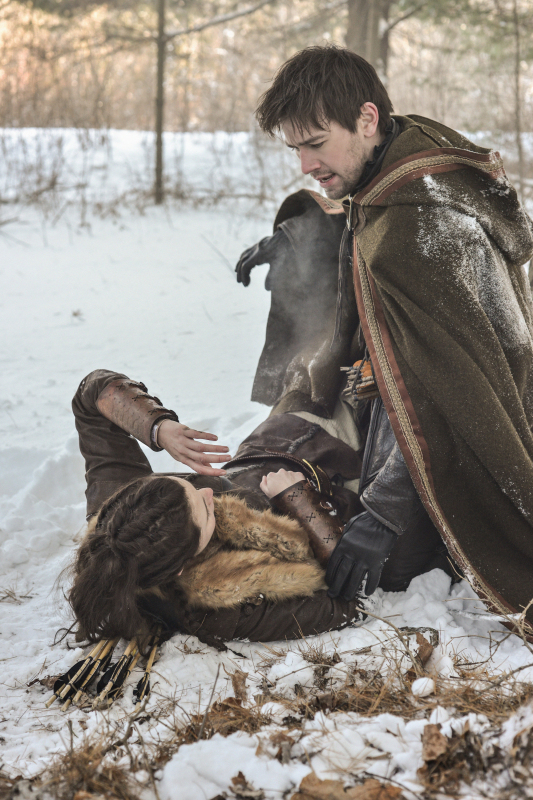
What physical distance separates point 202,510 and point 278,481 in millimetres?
488

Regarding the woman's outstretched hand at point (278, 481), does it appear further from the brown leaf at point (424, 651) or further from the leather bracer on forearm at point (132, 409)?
the brown leaf at point (424, 651)

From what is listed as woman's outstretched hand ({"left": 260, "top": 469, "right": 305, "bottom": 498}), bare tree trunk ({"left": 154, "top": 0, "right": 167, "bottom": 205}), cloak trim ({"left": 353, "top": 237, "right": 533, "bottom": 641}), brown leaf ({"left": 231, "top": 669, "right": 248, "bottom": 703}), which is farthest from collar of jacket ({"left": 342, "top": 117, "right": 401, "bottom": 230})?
bare tree trunk ({"left": 154, "top": 0, "right": 167, "bottom": 205})

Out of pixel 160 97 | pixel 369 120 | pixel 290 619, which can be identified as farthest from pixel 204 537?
pixel 160 97

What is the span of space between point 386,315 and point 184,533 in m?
1.00

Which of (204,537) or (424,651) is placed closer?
(424,651)

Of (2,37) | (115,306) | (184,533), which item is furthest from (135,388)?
(2,37)

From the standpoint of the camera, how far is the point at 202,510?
2.00 m

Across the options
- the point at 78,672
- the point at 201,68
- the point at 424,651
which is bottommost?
the point at 78,672

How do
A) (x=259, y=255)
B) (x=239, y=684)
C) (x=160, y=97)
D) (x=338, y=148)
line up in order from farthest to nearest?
1. (x=160, y=97)
2. (x=259, y=255)
3. (x=338, y=148)
4. (x=239, y=684)

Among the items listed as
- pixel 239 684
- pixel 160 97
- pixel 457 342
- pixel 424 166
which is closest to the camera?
pixel 239 684

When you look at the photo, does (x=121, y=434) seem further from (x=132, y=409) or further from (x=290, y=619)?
(x=290, y=619)

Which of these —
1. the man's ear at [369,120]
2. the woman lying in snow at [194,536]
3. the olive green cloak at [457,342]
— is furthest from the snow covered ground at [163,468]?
the man's ear at [369,120]

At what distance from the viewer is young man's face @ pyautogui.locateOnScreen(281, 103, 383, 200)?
2.21 metres

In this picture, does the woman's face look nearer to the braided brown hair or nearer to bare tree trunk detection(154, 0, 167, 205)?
the braided brown hair
